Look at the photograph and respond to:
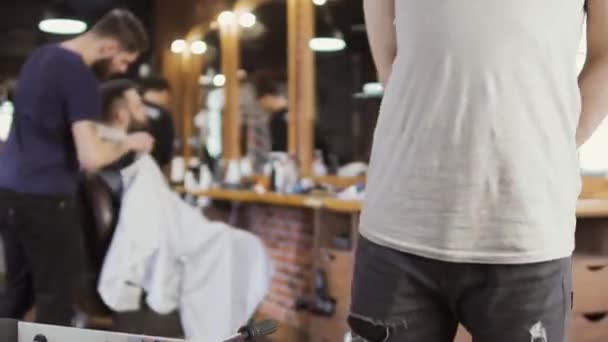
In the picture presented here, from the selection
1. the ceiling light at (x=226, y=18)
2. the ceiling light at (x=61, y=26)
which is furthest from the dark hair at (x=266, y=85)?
the ceiling light at (x=61, y=26)

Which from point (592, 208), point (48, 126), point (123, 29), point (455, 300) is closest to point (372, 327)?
point (455, 300)

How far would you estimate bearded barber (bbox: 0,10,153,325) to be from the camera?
2609 mm

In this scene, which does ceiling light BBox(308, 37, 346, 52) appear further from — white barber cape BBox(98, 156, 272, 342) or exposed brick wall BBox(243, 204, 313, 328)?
white barber cape BBox(98, 156, 272, 342)

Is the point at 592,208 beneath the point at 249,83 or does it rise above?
beneath

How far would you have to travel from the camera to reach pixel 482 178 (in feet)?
3.16

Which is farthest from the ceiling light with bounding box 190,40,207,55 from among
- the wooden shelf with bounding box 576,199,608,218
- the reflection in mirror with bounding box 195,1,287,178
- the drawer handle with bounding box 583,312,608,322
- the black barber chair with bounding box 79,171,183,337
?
the drawer handle with bounding box 583,312,608,322

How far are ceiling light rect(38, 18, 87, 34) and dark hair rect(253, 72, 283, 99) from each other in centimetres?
111

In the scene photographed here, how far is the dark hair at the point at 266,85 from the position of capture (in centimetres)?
429

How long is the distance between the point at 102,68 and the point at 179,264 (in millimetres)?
940

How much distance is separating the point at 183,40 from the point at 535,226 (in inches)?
145

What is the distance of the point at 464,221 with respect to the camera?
3.17ft

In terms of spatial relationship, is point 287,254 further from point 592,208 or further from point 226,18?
point 592,208

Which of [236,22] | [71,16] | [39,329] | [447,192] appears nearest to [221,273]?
[71,16]

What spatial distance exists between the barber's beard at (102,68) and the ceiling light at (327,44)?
111cm
